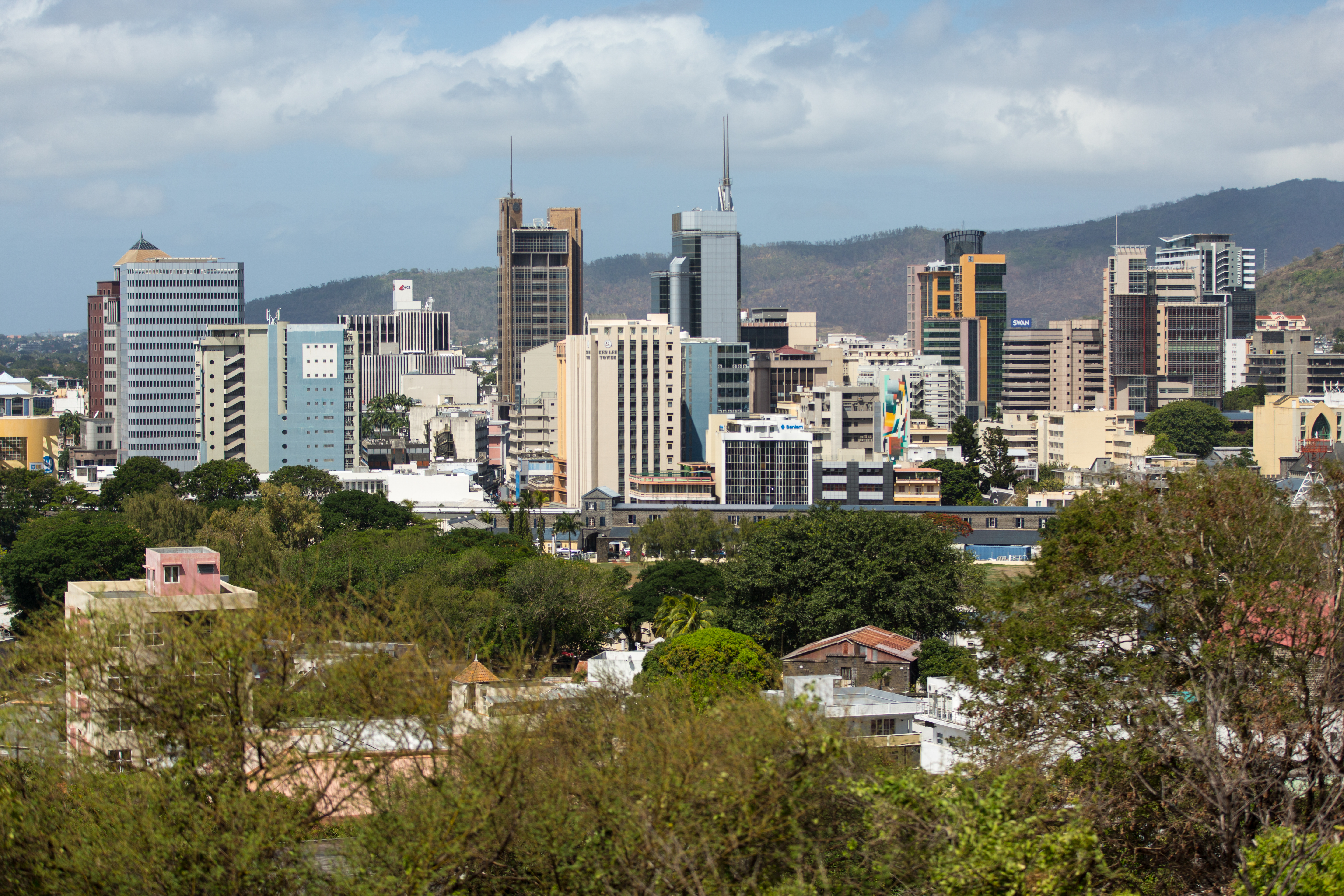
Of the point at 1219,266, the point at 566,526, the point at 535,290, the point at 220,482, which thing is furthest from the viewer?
the point at 1219,266

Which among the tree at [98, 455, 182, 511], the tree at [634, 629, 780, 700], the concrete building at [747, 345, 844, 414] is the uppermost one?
the concrete building at [747, 345, 844, 414]

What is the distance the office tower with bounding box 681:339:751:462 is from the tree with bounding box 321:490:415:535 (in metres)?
25.1

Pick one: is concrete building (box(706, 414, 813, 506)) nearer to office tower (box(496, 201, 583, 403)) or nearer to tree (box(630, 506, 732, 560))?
Result: tree (box(630, 506, 732, 560))

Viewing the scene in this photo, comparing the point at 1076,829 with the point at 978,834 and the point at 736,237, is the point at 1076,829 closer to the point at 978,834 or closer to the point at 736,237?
the point at 978,834

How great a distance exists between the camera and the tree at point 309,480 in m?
83.9

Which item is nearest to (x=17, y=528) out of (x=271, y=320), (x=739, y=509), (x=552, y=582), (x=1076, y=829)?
(x=271, y=320)

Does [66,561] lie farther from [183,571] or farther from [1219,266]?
[1219,266]

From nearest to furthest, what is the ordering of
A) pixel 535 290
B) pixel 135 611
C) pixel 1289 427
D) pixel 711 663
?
1. pixel 135 611
2. pixel 711 663
3. pixel 1289 427
4. pixel 535 290

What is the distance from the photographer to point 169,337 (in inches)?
3989

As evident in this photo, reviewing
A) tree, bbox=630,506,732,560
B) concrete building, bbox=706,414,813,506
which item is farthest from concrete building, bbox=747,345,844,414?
tree, bbox=630,506,732,560

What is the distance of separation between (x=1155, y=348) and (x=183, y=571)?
366ft

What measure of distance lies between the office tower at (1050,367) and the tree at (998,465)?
3417 cm

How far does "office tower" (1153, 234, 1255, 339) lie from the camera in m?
154

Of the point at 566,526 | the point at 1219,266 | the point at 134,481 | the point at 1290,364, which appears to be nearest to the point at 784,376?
the point at 1290,364
